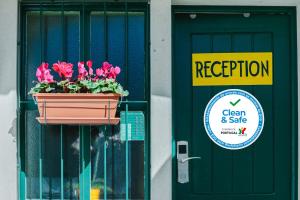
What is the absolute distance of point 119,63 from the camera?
16.0 feet

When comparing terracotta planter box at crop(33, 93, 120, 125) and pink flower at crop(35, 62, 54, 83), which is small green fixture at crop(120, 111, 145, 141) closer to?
terracotta planter box at crop(33, 93, 120, 125)

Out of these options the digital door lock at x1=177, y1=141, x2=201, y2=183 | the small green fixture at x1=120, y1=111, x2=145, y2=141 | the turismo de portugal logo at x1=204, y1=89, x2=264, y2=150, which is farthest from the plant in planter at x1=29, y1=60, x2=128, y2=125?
the turismo de portugal logo at x1=204, y1=89, x2=264, y2=150

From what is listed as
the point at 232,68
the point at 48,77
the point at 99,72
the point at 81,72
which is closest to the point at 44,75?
the point at 48,77

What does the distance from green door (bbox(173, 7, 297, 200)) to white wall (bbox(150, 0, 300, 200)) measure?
8.2 inches

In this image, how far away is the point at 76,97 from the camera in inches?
174

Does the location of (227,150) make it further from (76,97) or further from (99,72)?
(76,97)

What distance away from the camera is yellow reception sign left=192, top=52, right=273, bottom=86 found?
Answer: 4.93 metres

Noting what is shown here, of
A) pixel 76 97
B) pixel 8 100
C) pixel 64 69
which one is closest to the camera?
pixel 76 97

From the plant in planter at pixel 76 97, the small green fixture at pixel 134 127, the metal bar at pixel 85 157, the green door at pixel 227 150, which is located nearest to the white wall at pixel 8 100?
the plant in planter at pixel 76 97

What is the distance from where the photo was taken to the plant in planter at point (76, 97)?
14.5 feet

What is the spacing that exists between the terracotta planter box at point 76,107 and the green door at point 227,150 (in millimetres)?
706

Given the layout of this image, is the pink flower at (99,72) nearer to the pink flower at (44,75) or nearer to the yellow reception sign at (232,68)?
the pink flower at (44,75)

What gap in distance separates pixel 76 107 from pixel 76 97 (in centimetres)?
7

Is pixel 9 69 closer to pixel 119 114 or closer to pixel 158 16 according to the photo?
pixel 119 114
